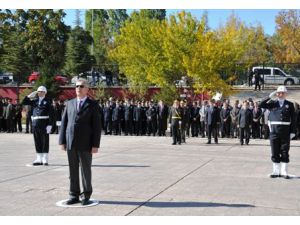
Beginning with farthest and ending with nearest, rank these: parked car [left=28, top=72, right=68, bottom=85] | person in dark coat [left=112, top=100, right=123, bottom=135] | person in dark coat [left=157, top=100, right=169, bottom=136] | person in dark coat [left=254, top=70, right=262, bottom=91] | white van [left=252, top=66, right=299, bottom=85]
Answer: white van [left=252, top=66, right=299, bottom=85], parked car [left=28, top=72, right=68, bottom=85], person in dark coat [left=254, top=70, right=262, bottom=91], person in dark coat [left=112, top=100, right=123, bottom=135], person in dark coat [left=157, top=100, right=169, bottom=136]

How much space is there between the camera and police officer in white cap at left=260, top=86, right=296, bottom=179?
11133mm

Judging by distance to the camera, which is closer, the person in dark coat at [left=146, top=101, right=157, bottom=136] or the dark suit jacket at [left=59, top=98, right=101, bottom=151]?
the dark suit jacket at [left=59, top=98, right=101, bottom=151]

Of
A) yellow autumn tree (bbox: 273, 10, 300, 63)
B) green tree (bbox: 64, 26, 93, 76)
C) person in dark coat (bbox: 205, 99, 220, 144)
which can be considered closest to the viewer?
person in dark coat (bbox: 205, 99, 220, 144)

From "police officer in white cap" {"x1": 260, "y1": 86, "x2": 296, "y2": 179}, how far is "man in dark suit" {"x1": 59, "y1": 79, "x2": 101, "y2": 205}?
456cm

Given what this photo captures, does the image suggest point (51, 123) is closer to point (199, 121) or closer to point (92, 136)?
Result: point (92, 136)

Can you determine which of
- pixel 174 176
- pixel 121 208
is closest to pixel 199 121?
pixel 174 176

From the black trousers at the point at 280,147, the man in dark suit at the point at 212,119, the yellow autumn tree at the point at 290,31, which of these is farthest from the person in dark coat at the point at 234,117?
the yellow autumn tree at the point at 290,31

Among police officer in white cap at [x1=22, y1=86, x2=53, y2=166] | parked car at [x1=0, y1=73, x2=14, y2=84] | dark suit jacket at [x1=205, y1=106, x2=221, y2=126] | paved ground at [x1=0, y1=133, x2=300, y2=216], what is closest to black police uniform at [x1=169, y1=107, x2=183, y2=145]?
dark suit jacket at [x1=205, y1=106, x2=221, y2=126]

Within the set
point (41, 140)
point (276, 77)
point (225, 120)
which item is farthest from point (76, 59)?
point (41, 140)

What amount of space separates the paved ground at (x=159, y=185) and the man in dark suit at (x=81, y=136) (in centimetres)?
47

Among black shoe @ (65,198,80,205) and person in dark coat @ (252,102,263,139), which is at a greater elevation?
person in dark coat @ (252,102,263,139)

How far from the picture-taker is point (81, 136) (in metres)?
8.11

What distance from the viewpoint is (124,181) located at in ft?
33.6

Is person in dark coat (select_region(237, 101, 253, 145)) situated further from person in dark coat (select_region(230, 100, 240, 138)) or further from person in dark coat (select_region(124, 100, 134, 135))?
person in dark coat (select_region(124, 100, 134, 135))
